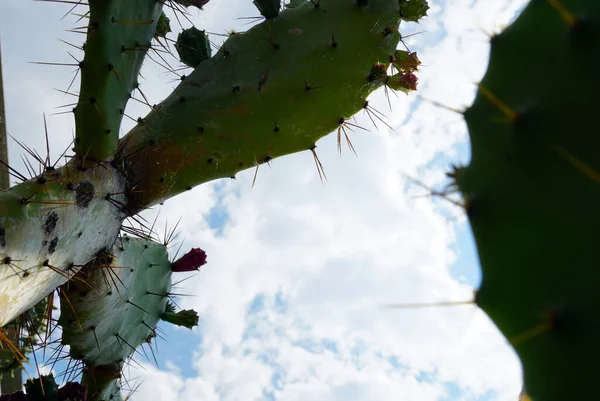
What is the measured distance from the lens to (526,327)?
0.68m

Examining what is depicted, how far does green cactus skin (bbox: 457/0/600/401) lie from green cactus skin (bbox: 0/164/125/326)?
97cm

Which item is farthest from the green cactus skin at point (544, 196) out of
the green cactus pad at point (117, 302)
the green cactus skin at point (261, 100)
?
the green cactus pad at point (117, 302)

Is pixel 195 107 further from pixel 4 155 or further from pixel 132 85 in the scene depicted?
pixel 4 155

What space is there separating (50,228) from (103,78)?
490mm

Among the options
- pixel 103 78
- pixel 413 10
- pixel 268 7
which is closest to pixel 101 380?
pixel 103 78

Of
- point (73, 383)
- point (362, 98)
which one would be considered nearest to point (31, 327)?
point (73, 383)

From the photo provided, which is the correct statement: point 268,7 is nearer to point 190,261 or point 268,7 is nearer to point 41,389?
point 190,261

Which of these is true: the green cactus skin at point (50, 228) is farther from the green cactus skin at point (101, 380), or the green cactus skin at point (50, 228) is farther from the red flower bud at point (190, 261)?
the green cactus skin at point (101, 380)

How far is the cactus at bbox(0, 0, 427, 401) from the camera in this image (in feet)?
4.84

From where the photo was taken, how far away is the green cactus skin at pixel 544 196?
64cm

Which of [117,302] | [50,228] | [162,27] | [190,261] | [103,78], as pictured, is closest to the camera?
[50,228]

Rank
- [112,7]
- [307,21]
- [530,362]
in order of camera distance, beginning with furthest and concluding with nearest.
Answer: [307,21]
[112,7]
[530,362]

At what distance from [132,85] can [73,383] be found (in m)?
1.02

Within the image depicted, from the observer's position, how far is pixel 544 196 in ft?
2.31
